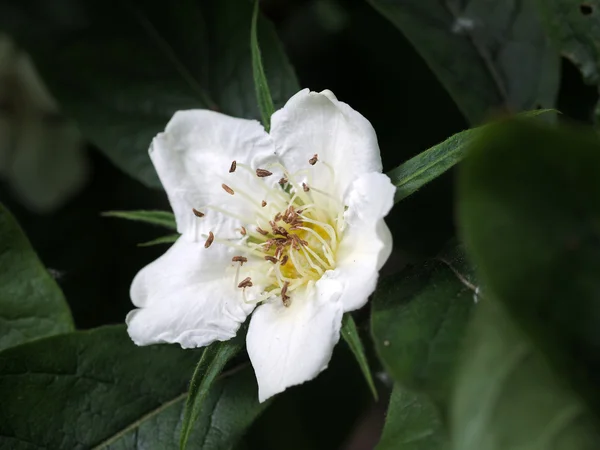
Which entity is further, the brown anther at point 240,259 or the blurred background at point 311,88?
the blurred background at point 311,88

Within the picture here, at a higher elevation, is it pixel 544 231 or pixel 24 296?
pixel 544 231

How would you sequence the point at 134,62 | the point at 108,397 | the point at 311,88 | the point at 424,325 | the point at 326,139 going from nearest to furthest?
the point at 424,325
the point at 326,139
the point at 108,397
the point at 134,62
the point at 311,88

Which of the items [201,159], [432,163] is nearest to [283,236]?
[201,159]

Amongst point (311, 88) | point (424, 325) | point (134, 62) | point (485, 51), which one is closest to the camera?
point (424, 325)

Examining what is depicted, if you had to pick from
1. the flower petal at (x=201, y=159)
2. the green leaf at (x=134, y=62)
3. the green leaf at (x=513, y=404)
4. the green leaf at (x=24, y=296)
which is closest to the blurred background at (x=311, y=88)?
the green leaf at (x=134, y=62)

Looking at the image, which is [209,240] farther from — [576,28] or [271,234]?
[576,28]

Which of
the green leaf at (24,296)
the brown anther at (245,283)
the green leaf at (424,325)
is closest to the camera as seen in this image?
the green leaf at (424,325)

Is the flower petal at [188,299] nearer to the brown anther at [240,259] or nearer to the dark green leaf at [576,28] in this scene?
the brown anther at [240,259]

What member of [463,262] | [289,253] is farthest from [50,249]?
[463,262]
